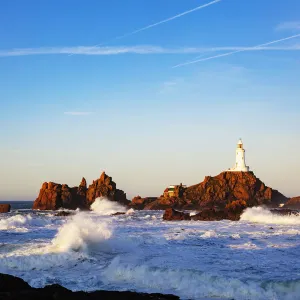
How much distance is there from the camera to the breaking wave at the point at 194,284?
44.9 ft

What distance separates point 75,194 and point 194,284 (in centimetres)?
10475

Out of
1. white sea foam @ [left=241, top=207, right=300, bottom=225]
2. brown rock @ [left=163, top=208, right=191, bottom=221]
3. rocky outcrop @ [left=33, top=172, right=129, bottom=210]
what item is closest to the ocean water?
white sea foam @ [left=241, top=207, right=300, bottom=225]

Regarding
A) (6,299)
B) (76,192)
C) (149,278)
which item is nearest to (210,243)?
(149,278)

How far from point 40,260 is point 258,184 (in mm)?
106370

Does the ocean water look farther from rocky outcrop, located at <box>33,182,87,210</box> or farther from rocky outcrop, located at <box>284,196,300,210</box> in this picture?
rocky outcrop, located at <box>284,196,300,210</box>

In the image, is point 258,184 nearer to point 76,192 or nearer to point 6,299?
point 76,192

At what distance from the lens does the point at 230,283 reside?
1448 cm

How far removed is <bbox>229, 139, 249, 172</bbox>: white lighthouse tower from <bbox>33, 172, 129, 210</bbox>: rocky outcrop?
107ft

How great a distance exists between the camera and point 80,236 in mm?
23578

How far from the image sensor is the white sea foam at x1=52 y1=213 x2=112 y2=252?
22359 millimetres

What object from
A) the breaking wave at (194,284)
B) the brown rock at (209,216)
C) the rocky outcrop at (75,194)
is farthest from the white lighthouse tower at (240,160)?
the breaking wave at (194,284)

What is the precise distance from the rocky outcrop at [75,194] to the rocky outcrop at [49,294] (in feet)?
322

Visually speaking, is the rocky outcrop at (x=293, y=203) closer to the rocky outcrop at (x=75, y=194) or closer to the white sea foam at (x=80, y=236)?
the rocky outcrop at (x=75, y=194)

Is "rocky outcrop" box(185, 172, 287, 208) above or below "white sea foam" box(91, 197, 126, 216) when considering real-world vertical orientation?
above
